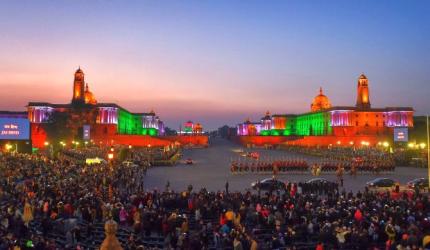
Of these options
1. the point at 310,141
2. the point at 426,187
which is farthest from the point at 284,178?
the point at 310,141

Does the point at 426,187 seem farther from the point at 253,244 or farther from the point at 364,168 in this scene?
the point at 253,244

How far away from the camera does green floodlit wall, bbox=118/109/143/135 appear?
124 m

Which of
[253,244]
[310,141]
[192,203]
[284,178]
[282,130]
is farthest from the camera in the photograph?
[282,130]

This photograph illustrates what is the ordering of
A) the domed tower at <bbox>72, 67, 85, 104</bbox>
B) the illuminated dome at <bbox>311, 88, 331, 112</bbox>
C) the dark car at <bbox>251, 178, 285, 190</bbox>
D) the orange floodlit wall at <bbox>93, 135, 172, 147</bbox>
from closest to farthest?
the dark car at <bbox>251, 178, 285, 190</bbox>
the orange floodlit wall at <bbox>93, 135, 172, 147</bbox>
the domed tower at <bbox>72, 67, 85, 104</bbox>
the illuminated dome at <bbox>311, 88, 331, 112</bbox>

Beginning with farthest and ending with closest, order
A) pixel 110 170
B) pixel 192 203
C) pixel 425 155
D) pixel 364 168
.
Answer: pixel 425 155 < pixel 364 168 < pixel 110 170 < pixel 192 203

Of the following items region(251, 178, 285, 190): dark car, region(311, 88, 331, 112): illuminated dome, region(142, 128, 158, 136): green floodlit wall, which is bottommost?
region(251, 178, 285, 190): dark car

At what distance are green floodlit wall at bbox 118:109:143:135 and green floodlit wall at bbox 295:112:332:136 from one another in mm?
53713

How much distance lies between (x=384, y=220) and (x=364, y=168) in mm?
27778

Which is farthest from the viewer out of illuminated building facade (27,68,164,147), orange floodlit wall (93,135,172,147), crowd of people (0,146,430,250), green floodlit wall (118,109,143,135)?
green floodlit wall (118,109,143,135)

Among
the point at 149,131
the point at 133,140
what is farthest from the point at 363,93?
the point at 149,131

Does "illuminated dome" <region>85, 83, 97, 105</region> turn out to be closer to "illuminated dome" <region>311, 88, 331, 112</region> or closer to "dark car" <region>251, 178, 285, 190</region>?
"illuminated dome" <region>311, 88, 331, 112</region>

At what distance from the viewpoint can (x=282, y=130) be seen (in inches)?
6521

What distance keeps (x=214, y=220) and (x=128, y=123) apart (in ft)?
410

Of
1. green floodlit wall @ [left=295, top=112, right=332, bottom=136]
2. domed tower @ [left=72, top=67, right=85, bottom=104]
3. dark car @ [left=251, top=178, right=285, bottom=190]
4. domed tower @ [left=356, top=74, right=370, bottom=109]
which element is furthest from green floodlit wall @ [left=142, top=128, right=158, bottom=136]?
dark car @ [left=251, top=178, right=285, bottom=190]
